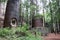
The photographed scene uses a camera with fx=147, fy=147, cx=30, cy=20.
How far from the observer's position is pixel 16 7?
9.77 meters

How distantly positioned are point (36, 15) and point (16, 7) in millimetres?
13381

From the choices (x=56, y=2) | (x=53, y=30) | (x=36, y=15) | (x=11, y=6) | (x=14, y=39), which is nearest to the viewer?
(x=14, y=39)

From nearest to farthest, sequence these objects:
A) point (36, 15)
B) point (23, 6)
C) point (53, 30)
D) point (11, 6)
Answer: point (11, 6) → point (23, 6) → point (53, 30) → point (36, 15)

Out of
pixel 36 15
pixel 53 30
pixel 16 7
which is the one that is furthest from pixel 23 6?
pixel 16 7

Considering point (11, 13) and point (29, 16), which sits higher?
point (29, 16)

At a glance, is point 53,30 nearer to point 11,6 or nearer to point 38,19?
point 38,19

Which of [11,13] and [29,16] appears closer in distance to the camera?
[11,13]

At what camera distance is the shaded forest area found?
967 cm

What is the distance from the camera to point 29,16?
22609 mm

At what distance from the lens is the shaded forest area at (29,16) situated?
9672mm

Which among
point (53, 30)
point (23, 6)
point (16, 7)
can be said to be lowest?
point (53, 30)

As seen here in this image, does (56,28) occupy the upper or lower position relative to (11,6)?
lower

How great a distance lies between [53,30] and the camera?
21484 mm

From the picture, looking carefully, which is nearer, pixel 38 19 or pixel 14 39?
pixel 14 39
